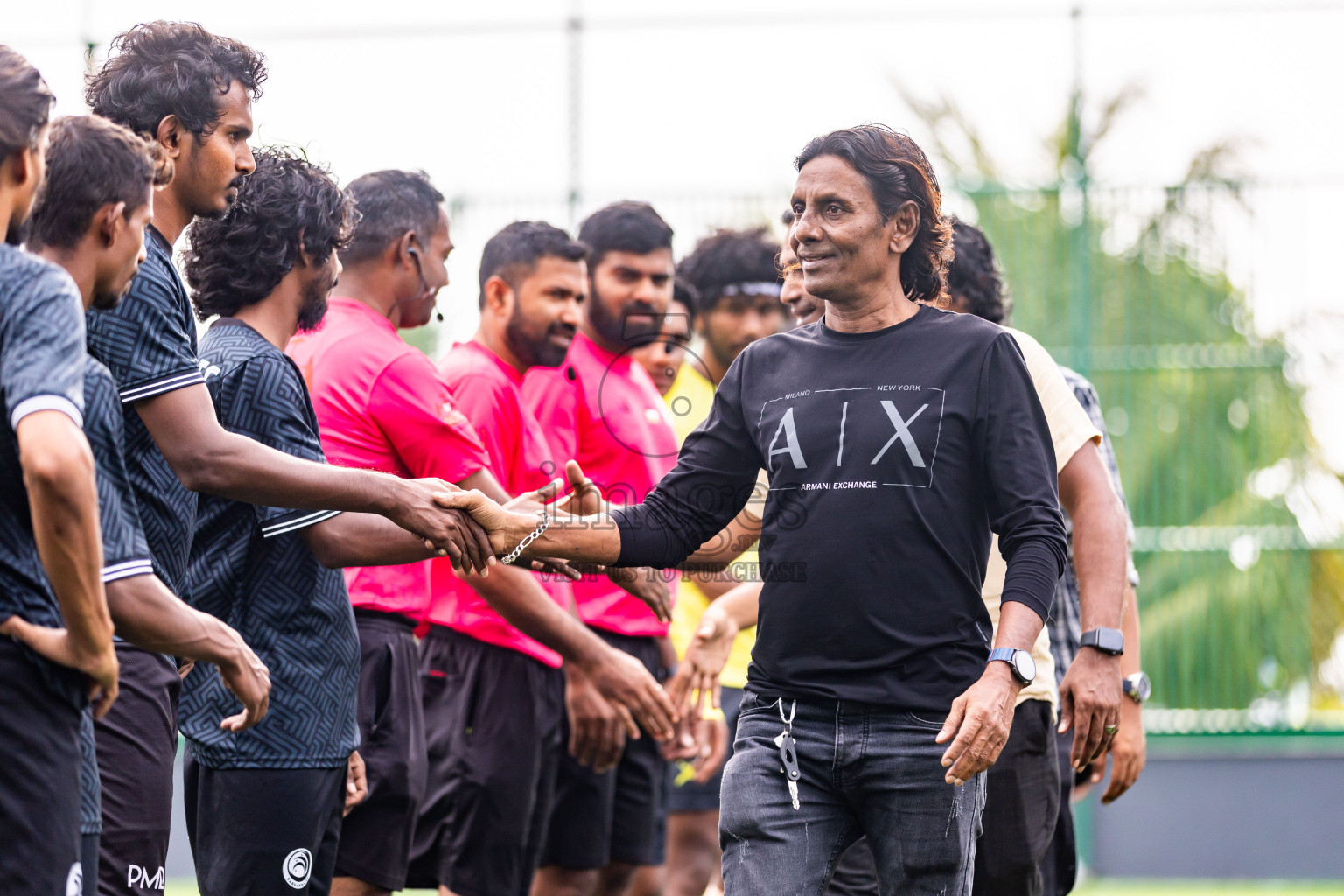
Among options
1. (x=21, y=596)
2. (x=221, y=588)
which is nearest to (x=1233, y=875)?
(x=221, y=588)

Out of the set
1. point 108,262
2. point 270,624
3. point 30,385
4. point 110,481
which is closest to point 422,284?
point 270,624

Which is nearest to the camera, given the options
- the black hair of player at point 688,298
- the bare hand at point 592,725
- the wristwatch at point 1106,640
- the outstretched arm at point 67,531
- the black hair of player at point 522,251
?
the outstretched arm at point 67,531

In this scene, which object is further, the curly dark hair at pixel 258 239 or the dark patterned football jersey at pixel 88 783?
the curly dark hair at pixel 258 239

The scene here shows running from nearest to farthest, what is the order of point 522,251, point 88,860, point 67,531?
point 67,531, point 88,860, point 522,251

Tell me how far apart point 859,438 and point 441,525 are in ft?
3.49

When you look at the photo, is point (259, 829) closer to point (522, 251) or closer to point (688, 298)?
point (522, 251)

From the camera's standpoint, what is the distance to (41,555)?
223cm

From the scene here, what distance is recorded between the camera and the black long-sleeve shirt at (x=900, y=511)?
3.12 metres

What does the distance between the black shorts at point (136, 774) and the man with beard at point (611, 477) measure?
7.09ft

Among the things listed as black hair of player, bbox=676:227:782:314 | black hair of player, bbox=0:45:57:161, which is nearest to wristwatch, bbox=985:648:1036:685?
black hair of player, bbox=0:45:57:161

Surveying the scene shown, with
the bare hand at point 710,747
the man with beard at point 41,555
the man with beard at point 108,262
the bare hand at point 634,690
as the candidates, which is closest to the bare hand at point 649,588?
the bare hand at point 634,690

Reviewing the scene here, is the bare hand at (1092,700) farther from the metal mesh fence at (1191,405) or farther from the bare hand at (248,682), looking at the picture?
the metal mesh fence at (1191,405)

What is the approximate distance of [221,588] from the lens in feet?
11.2

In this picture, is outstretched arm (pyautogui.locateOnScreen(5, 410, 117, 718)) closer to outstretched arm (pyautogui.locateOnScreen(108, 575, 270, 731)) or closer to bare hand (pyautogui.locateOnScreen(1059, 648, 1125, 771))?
outstretched arm (pyautogui.locateOnScreen(108, 575, 270, 731))
